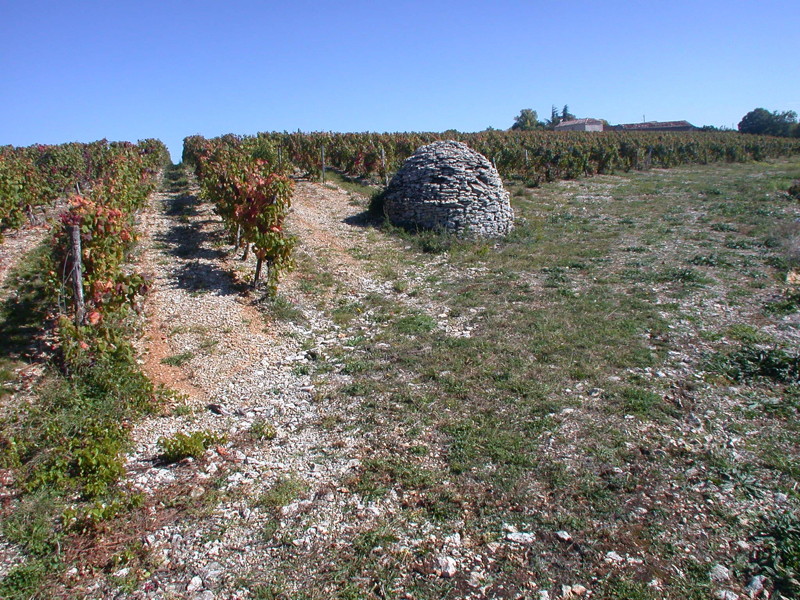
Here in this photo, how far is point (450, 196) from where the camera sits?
1400 cm

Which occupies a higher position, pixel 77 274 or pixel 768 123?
pixel 768 123

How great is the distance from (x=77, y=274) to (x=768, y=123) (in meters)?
71.7

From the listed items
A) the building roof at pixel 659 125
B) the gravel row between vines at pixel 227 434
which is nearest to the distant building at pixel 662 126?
the building roof at pixel 659 125

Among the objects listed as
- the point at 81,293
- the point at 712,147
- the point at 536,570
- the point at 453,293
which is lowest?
the point at 536,570

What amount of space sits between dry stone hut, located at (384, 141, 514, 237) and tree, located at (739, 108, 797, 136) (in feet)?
190

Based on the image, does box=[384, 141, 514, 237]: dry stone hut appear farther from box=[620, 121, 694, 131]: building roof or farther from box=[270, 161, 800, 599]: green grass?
box=[620, 121, 694, 131]: building roof

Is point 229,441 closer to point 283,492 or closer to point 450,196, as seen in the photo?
point 283,492

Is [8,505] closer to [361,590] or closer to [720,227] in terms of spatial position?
[361,590]

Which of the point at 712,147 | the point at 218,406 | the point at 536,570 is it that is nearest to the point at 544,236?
the point at 218,406

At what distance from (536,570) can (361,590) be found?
125 centimetres

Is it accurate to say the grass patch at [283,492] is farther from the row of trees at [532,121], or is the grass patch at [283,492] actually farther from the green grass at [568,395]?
the row of trees at [532,121]

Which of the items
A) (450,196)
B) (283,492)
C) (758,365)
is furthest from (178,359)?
(450,196)

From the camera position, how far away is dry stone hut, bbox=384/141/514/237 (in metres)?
13.9

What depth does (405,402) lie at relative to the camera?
6.15 m
